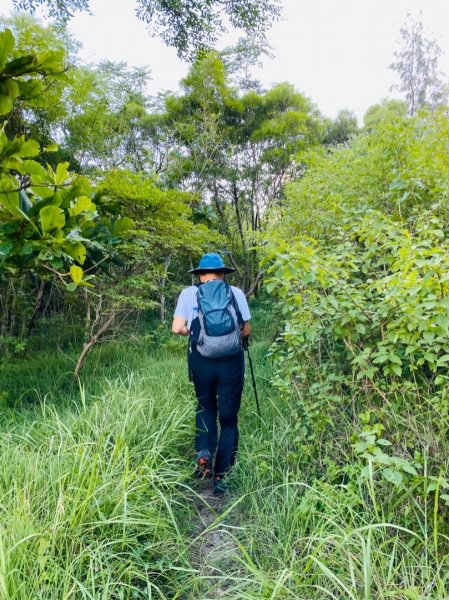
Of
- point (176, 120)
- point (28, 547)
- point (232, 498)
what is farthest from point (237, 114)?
point (28, 547)

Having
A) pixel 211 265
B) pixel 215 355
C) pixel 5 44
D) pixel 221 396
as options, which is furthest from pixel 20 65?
pixel 221 396

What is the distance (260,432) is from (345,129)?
34.2 feet

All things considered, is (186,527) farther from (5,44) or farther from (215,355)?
(5,44)

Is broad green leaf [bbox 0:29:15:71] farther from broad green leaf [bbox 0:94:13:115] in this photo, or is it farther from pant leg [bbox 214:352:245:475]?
pant leg [bbox 214:352:245:475]

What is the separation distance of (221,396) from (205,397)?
0.15 metres

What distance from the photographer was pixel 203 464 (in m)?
2.47

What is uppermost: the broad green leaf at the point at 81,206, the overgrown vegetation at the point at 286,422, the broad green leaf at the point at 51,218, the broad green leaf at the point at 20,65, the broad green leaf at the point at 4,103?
the broad green leaf at the point at 20,65

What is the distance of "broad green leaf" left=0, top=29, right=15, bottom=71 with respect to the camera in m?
1.47

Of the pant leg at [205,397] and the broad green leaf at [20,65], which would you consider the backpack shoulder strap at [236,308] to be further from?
the broad green leaf at [20,65]

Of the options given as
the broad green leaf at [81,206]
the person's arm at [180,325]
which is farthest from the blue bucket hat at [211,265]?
the broad green leaf at [81,206]

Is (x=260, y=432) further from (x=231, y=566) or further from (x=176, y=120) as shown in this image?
(x=176, y=120)

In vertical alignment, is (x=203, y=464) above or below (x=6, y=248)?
below

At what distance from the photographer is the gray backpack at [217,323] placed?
7.87 ft

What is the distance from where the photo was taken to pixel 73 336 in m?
Answer: 6.66
